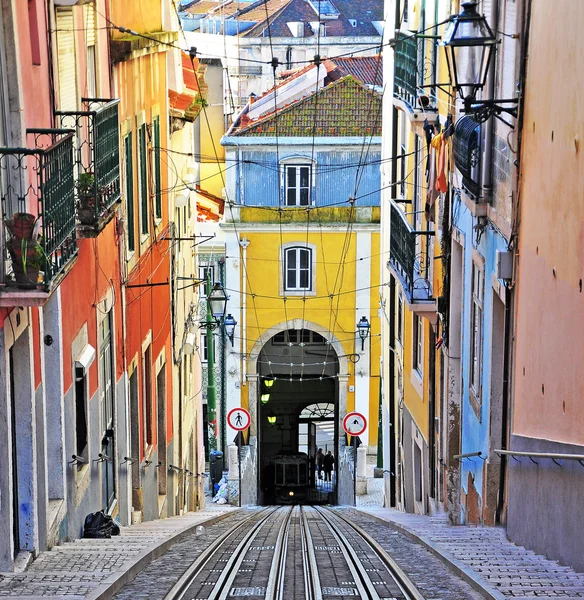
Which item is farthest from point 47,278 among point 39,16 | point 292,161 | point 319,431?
point 319,431

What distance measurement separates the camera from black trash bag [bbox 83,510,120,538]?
1069cm

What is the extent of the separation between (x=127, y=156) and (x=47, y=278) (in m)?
7.33

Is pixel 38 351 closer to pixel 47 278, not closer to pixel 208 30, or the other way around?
pixel 47 278

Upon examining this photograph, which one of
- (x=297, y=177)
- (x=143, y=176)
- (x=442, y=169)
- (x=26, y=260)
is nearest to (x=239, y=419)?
(x=297, y=177)

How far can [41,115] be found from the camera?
9.04m

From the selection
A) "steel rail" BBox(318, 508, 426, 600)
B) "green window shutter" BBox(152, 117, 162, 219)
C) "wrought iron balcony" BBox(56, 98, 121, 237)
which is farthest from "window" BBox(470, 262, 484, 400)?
"green window shutter" BBox(152, 117, 162, 219)

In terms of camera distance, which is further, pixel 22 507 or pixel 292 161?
pixel 292 161

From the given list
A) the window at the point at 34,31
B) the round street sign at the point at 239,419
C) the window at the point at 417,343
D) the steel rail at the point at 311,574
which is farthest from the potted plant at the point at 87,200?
the round street sign at the point at 239,419

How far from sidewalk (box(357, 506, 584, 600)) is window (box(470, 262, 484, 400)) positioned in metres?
1.81

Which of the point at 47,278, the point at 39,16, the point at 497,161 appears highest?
the point at 39,16

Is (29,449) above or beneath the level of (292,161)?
beneath

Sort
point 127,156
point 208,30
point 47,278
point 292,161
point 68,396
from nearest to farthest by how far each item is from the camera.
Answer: point 47,278 < point 68,396 < point 127,156 < point 292,161 < point 208,30

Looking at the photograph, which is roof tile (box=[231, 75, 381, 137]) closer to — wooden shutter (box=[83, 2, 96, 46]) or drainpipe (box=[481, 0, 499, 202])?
wooden shutter (box=[83, 2, 96, 46])

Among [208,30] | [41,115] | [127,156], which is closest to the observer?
[41,115]
